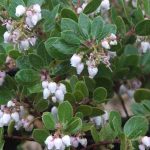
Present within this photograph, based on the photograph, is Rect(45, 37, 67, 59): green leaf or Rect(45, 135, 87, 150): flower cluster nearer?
Rect(45, 135, 87, 150): flower cluster

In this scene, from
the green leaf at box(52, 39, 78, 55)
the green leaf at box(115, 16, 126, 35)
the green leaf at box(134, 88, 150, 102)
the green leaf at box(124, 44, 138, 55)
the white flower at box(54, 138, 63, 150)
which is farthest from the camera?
the green leaf at box(124, 44, 138, 55)

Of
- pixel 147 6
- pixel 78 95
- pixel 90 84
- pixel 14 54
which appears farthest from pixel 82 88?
pixel 147 6

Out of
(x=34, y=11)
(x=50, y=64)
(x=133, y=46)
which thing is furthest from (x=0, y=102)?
(x=133, y=46)

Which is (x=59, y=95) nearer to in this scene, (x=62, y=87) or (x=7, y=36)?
(x=62, y=87)

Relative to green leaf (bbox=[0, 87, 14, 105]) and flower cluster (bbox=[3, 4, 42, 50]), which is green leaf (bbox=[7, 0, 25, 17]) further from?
green leaf (bbox=[0, 87, 14, 105])

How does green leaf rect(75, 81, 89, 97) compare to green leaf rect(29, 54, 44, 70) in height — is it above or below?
below

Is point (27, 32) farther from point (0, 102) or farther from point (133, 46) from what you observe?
point (133, 46)

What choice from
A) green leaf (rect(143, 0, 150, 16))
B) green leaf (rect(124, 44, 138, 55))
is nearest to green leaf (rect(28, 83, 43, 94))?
green leaf (rect(143, 0, 150, 16))
